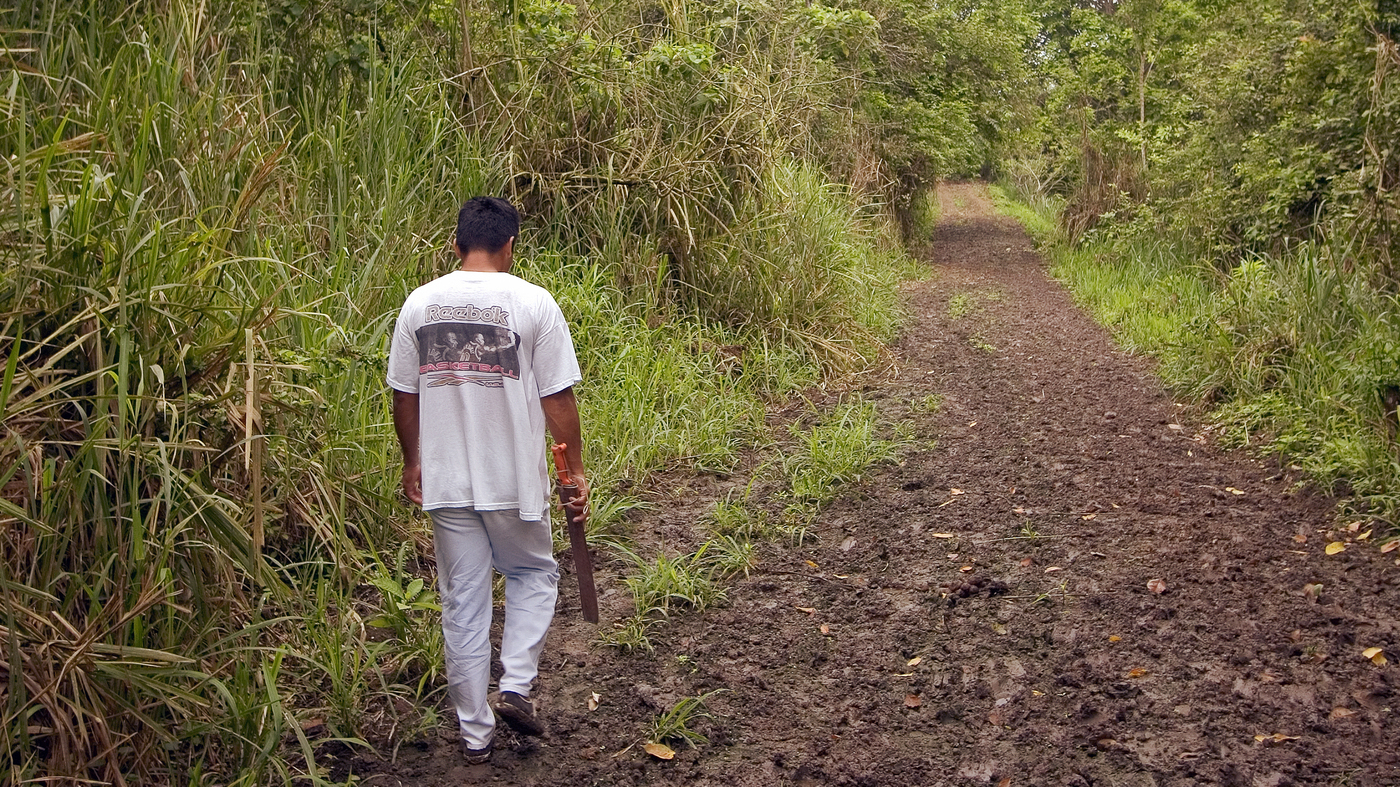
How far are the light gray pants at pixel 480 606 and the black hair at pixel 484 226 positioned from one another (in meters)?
0.83

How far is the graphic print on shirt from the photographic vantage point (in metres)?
3.42

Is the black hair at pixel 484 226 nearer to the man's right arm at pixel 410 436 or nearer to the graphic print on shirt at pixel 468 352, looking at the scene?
the graphic print on shirt at pixel 468 352

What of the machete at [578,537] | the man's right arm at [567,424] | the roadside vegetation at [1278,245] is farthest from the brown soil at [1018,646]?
the man's right arm at [567,424]

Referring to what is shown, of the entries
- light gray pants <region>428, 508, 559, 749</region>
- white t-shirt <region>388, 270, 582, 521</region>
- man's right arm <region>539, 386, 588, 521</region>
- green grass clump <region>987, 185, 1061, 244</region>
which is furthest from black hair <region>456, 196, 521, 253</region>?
green grass clump <region>987, 185, 1061, 244</region>

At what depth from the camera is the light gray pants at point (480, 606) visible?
351 centimetres

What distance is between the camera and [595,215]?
795cm

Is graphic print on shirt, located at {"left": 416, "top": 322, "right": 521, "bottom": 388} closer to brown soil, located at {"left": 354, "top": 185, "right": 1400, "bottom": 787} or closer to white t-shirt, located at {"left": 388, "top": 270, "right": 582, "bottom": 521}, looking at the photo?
white t-shirt, located at {"left": 388, "top": 270, "right": 582, "bottom": 521}

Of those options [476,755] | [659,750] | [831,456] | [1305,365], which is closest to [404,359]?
[476,755]

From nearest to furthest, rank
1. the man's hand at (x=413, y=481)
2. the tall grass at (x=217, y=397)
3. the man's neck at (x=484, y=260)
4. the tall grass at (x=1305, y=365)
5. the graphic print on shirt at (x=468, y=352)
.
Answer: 1. the tall grass at (x=217, y=397)
2. the graphic print on shirt at (x=468, y=352)
3. the man's neck at (x=484, y=260)
4. the man's hand at (x=413, y=481)
5. the tall grass at (x=1305, y=365)

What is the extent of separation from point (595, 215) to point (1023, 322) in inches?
246

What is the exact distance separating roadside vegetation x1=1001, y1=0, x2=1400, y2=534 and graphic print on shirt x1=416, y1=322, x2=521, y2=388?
14.0ft

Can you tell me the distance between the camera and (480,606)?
3.56m

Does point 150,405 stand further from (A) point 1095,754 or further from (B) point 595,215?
(B) point 595,215

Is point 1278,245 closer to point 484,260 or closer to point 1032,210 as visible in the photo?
point 484,260
